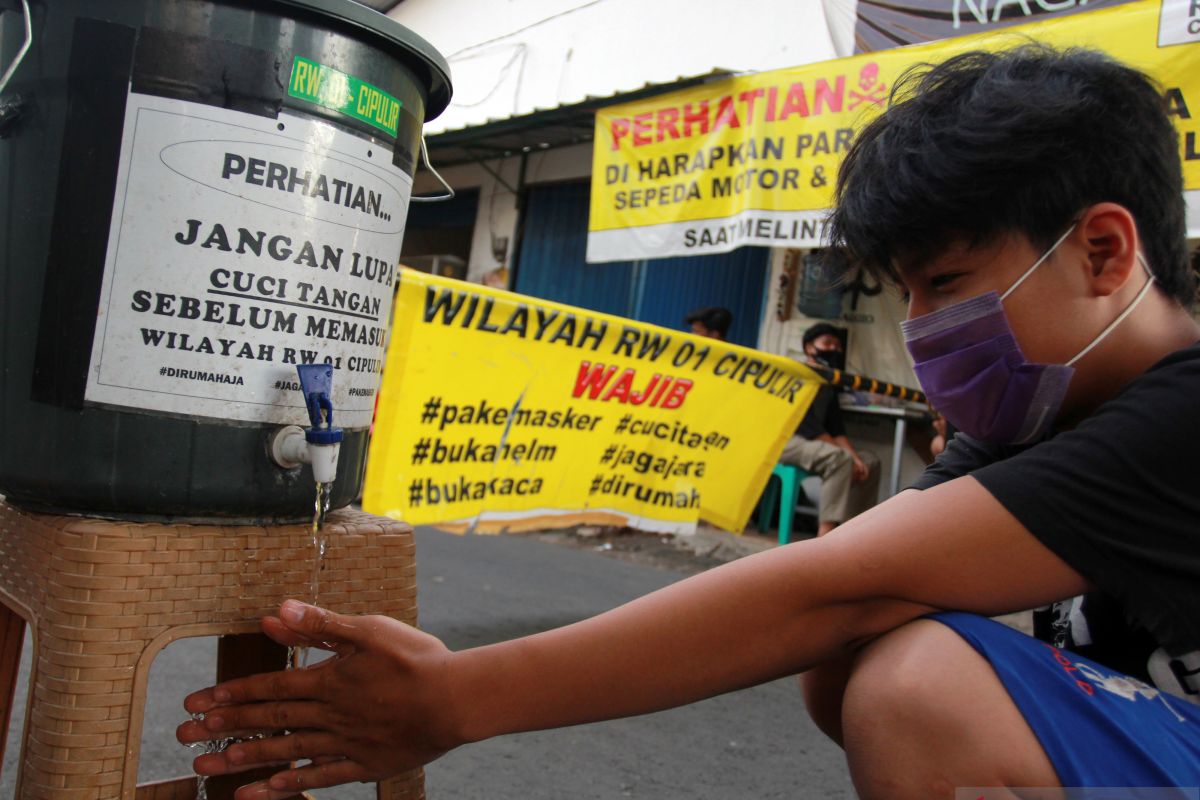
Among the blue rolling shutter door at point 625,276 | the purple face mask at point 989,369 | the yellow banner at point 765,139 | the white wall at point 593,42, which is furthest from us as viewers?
the blue rolling shutter door at point 625,276

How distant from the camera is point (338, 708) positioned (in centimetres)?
107

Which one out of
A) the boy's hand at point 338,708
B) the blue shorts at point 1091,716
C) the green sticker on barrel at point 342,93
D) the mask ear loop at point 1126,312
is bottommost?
the boy's hand at point 338,708

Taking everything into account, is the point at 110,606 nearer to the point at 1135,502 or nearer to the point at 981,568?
the point at 981,568

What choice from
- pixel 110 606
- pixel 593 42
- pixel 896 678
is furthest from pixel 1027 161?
pixel 593 42

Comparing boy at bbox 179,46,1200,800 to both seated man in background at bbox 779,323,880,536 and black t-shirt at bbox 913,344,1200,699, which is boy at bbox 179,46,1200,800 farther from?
seated man in background at bbox 779,323,880,536

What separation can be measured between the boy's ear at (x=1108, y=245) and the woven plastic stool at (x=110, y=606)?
1.03 metres

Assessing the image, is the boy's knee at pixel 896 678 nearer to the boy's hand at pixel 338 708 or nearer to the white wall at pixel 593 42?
the boy's hand at pixel 338 708

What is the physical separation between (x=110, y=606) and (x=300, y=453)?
265 millimetres

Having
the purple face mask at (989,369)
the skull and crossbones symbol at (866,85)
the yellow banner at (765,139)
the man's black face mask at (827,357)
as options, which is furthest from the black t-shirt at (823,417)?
the purple face mask at (989,369)

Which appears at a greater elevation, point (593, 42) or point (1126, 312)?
point (593, 42)

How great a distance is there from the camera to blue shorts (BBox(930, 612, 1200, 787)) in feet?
3.06

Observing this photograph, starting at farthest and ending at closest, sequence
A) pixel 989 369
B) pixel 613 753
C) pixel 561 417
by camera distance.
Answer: pixel 561 417
pixel 613 753
pixel 989 369

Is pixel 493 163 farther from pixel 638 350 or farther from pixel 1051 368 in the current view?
pixel 1051 368

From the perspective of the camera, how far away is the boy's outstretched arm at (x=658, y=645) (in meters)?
1.01
